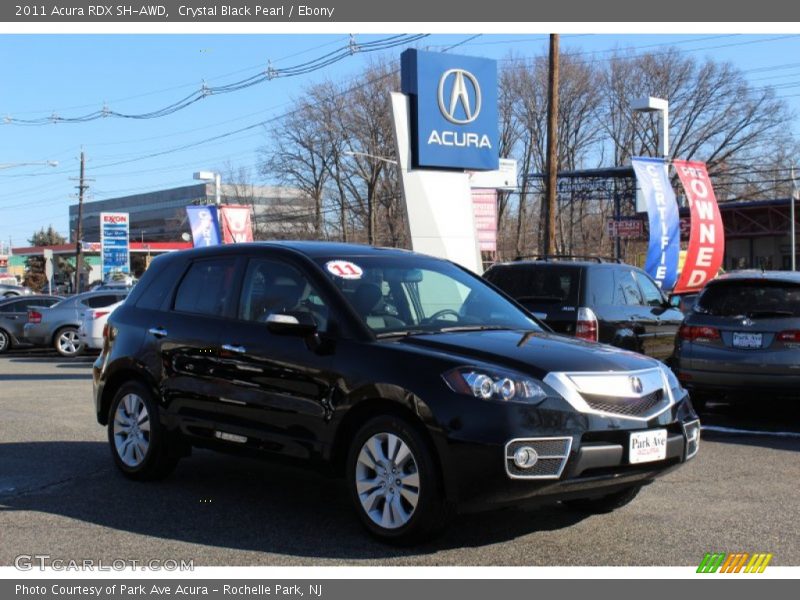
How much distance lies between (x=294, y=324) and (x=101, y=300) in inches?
695

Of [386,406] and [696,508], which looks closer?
[386,406]

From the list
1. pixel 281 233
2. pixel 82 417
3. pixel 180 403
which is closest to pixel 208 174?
pixel 281 233

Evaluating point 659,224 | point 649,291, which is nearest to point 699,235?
point 659,224

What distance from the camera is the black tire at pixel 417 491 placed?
5324 millimetres

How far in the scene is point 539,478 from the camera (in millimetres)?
5207

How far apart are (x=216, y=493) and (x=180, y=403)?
725 mm

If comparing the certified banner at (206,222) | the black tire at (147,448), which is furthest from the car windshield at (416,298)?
the certified banner at (206,222)

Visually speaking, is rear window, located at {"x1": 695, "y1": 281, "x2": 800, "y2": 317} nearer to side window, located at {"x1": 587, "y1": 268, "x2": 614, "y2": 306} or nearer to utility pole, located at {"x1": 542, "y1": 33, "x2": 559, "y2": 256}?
side window, located at {"x1": 587, "y1": 268, "x2": 614, "y2": 306}

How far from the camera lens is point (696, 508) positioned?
6.52 metres

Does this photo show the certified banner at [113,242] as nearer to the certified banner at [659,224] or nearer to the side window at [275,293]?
the certified banner at [659,224]

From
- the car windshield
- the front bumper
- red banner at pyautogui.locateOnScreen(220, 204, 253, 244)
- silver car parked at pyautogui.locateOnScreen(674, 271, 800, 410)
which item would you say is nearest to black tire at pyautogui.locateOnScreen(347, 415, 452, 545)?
the front bumper
